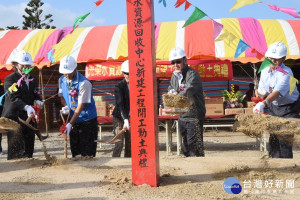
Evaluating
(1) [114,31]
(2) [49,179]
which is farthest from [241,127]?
(1) [114,31]

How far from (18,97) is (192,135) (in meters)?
2.22

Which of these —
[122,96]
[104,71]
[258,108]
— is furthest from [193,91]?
[104,71]

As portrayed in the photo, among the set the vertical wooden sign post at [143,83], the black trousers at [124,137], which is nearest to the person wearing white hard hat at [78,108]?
the black trousers at [124,137]

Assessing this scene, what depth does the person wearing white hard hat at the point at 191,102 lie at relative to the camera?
4.33m

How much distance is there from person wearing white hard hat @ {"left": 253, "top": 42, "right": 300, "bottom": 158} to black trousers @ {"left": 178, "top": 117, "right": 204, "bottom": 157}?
0.83 metres

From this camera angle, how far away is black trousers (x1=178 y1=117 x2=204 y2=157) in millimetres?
4422

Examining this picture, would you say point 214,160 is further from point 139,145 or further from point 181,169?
point 139,145

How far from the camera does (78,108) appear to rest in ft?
14.0

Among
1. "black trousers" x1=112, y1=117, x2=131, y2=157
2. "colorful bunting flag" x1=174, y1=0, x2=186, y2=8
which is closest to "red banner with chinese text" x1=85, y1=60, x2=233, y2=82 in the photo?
"black trousers" x1=112, y1=117, x2=131, y2=157

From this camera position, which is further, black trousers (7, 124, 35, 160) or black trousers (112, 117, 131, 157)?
black trousers (112, 117, 131, 157)

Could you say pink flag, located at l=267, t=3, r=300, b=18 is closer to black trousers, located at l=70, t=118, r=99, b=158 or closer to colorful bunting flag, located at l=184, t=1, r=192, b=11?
colorful bunting flag, located at l=184, t=1, r=192, b=11

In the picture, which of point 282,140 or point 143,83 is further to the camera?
point 282,140

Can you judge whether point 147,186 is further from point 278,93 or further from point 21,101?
point 21,101

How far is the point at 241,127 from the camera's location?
3.55m
